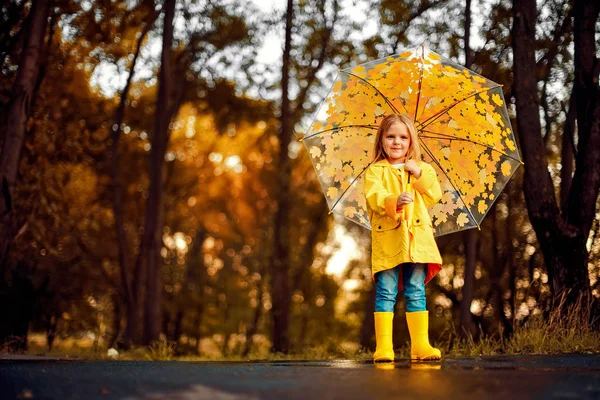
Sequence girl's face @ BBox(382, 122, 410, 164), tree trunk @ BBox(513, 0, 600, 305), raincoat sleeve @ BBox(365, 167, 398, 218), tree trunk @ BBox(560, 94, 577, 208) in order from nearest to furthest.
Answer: raincoat sleeve @ BBox(365, 167, 398, 218), girl's face @ BBox(382, 122, 410, 164), tree trunk @ BBox(513, 0, 600, 305), tree trunk @ BBox(560, 94, 577, 208)

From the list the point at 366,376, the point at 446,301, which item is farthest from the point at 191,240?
the point at 366,376

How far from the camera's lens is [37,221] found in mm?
16391

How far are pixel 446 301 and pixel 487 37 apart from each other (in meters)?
9.49

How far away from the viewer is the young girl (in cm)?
623

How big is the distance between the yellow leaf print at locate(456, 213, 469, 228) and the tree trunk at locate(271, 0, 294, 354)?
364 inches

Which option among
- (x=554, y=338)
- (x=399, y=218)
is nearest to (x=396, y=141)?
(x=399, y=218)

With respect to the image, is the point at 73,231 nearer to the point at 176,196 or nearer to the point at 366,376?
the point at 176,196

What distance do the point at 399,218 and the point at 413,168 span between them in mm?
431

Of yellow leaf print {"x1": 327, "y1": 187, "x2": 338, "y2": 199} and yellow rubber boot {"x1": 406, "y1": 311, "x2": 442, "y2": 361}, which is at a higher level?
yellow leaf print {"x1": 327, "y1": 187, "x2": 338, "y2": 199}

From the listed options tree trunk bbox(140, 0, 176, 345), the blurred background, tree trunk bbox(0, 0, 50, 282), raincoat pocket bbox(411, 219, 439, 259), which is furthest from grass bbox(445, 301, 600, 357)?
tree trunk bbox(140, 0, 176, 345)

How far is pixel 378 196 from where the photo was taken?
628 centimetres

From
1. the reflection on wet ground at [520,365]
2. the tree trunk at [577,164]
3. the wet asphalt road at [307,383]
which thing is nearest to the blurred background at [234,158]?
the tree trunk at [577,164]

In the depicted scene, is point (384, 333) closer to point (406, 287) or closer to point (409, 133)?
point (406, 287)

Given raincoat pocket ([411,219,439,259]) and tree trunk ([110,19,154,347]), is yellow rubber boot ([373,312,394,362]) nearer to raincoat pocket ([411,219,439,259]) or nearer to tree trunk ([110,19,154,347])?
raincoat pocket ([411,219,439,259])
